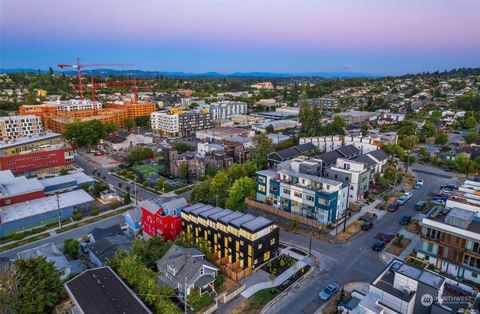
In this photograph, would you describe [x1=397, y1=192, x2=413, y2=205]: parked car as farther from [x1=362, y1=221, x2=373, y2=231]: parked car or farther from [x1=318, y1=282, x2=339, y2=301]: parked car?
[x1=318, y1=282, x2=339, y2=301]: parked car

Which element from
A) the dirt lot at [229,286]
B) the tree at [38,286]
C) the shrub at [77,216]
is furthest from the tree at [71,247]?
the dirt lot at [229,286]

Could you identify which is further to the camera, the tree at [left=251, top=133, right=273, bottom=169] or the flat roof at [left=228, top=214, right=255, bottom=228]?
the tree at [left=251, top=133, right=273, bottom=169]

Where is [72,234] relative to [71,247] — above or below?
below

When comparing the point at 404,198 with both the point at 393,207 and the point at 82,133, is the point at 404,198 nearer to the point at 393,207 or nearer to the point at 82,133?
the point at 393,207

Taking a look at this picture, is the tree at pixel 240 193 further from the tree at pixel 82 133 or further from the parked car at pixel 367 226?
the tree at pixel 82 133

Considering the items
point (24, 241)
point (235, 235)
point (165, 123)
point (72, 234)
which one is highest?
point (165, 123)

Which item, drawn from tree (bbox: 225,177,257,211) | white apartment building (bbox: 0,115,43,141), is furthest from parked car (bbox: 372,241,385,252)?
white apartment building (bbox: 0,115,43,141)

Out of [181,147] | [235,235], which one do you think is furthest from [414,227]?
[181,147]
